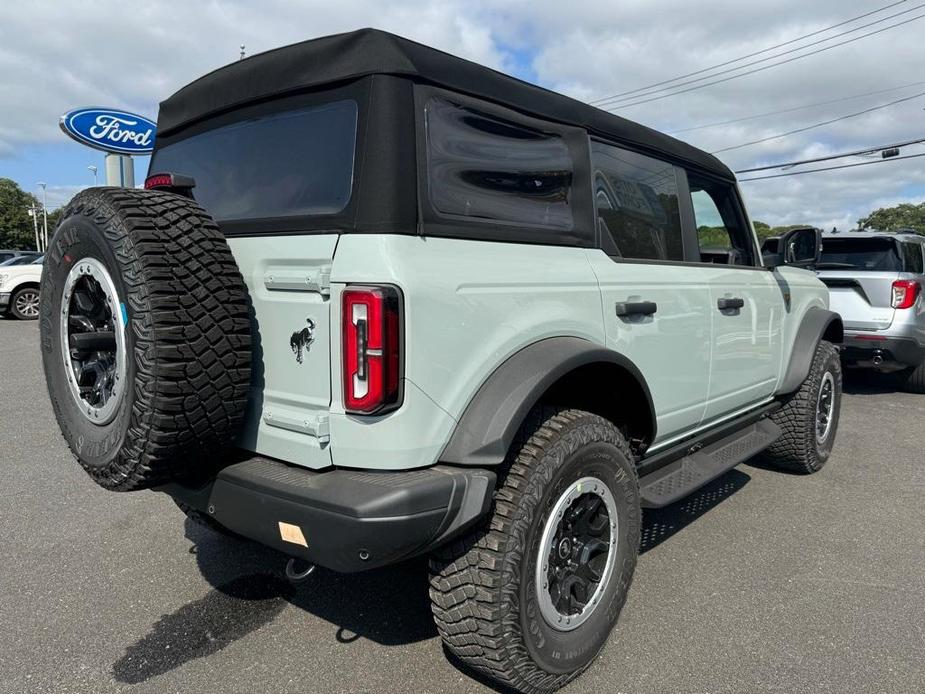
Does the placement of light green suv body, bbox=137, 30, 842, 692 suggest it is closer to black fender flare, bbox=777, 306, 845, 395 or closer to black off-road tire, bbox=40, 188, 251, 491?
black off-road tire, bbox=40, 188, 251, 491

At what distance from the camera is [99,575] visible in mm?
3088

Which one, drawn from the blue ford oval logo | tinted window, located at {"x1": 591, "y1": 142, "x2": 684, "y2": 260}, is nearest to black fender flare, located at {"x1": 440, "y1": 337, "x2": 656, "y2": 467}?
tinted window, located at {"x1": 591, "y1": 142, "x2": 684, "y2": 260}

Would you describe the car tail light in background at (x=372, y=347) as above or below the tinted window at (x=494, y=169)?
below

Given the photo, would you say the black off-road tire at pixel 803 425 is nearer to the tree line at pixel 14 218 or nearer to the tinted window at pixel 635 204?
the tinted window at pixel 635 204

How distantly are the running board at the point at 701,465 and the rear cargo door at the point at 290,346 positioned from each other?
57.5 inches

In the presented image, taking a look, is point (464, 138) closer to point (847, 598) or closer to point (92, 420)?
point (92, 420)

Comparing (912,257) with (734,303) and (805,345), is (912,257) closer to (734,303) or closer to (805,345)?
(805,345)

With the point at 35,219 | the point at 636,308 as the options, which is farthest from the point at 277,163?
the point at 35,219

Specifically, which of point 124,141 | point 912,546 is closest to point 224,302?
point 912,546

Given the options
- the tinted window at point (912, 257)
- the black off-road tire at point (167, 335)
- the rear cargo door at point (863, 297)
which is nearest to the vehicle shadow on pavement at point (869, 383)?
the rear cargo door at point (863, 297)

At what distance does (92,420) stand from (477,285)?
1330 mm

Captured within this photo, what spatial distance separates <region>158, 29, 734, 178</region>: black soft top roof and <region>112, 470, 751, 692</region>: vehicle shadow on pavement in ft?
5.88

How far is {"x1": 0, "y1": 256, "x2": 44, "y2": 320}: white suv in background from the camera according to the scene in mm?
14898

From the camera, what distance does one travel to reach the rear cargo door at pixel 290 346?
193cm
